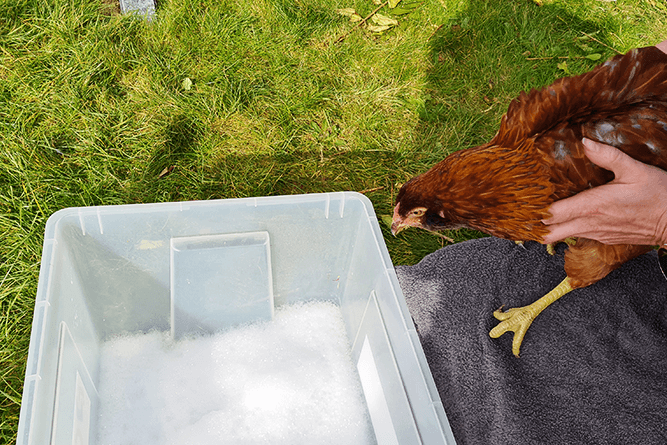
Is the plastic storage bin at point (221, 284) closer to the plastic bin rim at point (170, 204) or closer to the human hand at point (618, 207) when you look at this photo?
the plastic bin rim at point (170, 204)

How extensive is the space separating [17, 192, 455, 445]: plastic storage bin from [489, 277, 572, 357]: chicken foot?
18.8 inches

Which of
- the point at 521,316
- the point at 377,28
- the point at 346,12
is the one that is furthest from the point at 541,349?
the point at 346,12

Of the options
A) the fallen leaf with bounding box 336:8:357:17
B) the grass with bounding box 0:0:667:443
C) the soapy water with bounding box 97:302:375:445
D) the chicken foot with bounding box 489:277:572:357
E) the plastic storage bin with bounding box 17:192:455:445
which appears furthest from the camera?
the fallen leaf with bounding box 336:8:357:17

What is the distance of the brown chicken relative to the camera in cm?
124

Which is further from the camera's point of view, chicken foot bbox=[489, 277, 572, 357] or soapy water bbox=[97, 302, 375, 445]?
chicken foot bbox=[489, 277, 572, 357]

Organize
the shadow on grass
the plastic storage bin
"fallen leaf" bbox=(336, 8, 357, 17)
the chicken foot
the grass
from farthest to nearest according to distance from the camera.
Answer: "fallen leaf" bbox=(336, 8, 357, 17)
the shadow on grass
the grass
the chicken foot
the plastic storage bin

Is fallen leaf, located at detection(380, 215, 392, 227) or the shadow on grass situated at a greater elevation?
the shadow on grass

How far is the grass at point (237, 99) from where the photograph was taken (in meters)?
1.78

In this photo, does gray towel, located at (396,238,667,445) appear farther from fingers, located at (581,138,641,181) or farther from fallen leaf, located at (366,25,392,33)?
fallen leaf, located at (366,25,392,33)

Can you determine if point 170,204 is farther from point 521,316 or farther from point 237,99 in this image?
point 521,316

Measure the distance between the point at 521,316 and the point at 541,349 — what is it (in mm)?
130

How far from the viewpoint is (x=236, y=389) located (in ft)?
4.70

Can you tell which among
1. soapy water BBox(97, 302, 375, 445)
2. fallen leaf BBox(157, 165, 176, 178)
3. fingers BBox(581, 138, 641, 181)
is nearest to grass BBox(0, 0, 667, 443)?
fallen leaf BBox(157, 165, 176, 178)

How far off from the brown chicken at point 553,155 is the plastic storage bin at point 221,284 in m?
0.26
